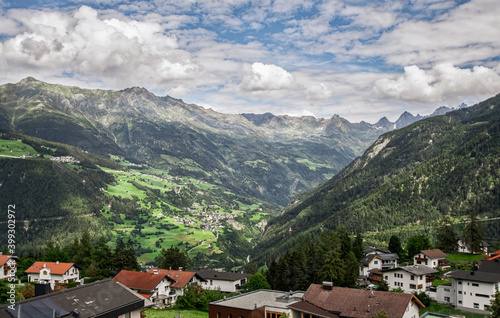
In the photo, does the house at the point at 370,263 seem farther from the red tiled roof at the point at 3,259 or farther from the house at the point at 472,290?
the red tiled roof at the point at 3,259

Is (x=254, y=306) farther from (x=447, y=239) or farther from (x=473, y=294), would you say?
(x=447, y=239)

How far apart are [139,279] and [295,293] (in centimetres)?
3541

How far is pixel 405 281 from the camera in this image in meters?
79.2

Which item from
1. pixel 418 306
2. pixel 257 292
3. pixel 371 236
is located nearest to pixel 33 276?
pixel 257 292

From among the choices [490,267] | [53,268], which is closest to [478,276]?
[490,267]

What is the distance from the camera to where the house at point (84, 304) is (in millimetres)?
33219

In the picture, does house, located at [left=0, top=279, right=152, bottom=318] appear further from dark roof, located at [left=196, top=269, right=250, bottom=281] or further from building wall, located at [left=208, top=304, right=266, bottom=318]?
dark roof, located at [left=196, top=269, right=250, bottom=281]

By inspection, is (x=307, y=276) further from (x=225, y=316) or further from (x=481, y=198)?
(x=481, y=198)

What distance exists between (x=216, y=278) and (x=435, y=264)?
52.3m

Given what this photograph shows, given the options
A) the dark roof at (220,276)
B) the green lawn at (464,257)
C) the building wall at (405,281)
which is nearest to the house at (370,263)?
the building wall at (405,281)

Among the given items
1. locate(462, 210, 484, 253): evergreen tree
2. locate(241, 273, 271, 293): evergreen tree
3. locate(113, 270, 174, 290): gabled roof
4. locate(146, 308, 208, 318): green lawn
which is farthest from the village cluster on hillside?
locate(462, 210, 484, 253): evergreen tree

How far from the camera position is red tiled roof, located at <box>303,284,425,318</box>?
146ft

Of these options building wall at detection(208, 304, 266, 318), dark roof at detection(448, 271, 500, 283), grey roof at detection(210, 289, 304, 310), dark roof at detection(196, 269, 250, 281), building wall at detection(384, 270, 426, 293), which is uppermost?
dark roof at detection(448, 271, 500, 283)

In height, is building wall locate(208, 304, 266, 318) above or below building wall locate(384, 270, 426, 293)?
above
